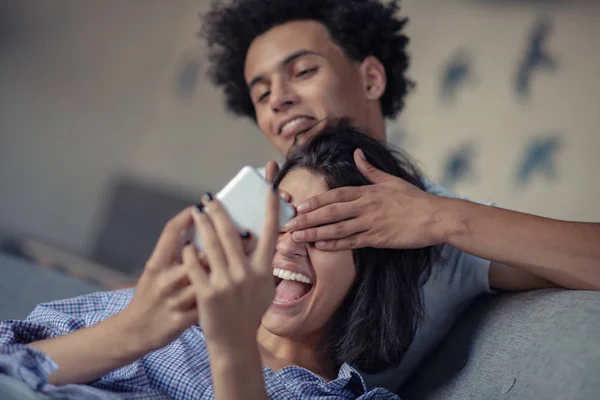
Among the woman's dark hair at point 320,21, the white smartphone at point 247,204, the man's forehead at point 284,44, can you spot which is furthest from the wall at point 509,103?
the white smartphone at point 247,204

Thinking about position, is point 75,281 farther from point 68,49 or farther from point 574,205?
point 574,205

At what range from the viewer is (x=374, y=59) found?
1901 millimetres

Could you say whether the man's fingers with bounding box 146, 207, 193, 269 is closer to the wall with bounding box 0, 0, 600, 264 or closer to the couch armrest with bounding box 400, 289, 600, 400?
the couch armrest with bounding box 400, 289, 600, 400

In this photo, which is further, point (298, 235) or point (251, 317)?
point (298, 235)

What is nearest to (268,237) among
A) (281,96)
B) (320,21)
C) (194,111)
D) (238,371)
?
(238,371)

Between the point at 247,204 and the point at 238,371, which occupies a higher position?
the point at 247,204

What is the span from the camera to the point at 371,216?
1.03 metres

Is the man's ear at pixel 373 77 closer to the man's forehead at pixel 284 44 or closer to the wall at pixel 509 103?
the man's forehead at pixel 284 44

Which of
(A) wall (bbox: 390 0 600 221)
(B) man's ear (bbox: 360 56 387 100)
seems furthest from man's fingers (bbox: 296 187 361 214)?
(A) wall (bbox: 390 0 600 221)

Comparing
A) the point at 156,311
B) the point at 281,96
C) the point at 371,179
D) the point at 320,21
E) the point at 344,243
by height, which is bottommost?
the point at 156,311

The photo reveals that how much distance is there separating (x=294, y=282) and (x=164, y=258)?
1.39ft

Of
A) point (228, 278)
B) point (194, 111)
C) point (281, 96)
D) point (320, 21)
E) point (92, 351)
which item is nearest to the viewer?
point (228, 278)

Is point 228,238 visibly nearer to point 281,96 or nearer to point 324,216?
point 324,216

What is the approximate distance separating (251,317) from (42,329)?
50 centimetres
